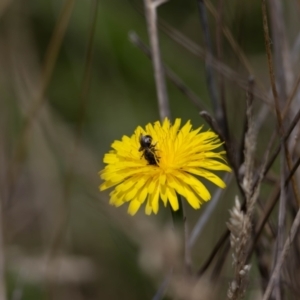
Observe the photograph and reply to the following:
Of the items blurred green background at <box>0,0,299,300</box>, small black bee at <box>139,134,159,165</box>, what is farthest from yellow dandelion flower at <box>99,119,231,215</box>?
blurred green background at <box>0,0,299,300</box>

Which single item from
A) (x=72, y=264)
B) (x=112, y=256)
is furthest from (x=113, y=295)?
(x=72, y=264)

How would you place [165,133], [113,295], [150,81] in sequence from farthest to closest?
[150,81]
[113,295]
[165,133]

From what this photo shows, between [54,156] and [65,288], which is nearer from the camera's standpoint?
[65,288]

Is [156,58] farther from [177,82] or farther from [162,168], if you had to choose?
[162,168]

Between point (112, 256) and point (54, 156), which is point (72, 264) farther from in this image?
point (54, 156)

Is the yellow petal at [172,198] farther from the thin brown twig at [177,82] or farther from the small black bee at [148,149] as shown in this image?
the thin brown twig at [177,82]

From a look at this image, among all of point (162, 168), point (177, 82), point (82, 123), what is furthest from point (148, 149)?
point (82, 123)

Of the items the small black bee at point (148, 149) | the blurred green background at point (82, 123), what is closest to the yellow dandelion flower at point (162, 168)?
the small black bee at point (148, 149)
